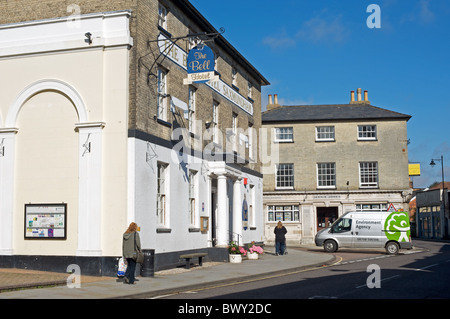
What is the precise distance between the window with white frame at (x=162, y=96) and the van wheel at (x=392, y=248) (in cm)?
1684

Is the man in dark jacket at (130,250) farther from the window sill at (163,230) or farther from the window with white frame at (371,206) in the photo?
the window with white frame at (371,206)

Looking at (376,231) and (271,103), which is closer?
(376,231)

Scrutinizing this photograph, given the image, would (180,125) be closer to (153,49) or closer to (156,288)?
(153,49)

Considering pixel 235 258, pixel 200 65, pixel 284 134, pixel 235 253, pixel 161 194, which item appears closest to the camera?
pixel 200 65

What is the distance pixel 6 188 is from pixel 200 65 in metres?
7.65

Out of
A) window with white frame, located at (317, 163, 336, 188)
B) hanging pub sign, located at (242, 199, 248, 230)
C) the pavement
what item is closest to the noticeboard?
the pavement

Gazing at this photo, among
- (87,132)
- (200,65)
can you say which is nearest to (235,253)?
(200,65)

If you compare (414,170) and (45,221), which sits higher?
(414,170)

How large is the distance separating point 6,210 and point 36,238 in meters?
1.48

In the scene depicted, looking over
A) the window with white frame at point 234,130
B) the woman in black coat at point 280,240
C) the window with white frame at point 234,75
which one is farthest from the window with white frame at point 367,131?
the window with white frame at point 234,130

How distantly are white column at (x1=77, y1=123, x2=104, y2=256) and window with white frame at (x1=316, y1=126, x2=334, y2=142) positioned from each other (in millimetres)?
28828

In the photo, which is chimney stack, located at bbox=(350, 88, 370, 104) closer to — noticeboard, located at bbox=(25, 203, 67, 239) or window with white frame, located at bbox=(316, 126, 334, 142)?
window with white frame, located at bbox=(316, 126, 334, 142)

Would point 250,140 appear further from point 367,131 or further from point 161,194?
point 367,131

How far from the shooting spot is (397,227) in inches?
1221
